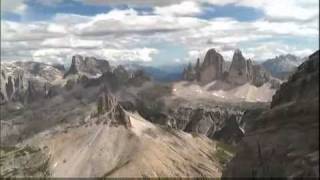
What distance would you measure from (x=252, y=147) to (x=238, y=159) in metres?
3.37

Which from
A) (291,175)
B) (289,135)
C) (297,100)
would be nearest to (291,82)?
(297,100)

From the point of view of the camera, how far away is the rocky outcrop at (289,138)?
9552 cm

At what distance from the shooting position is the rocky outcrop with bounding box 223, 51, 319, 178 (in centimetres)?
9552

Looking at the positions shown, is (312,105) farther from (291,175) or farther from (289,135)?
(291,175)

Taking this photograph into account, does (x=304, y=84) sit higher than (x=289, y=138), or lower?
higher

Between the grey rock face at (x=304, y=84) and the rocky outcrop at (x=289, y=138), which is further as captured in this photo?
the grey rock face at (x=304, y=84)

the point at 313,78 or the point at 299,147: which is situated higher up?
the point at 313,78

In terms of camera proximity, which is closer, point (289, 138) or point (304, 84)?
point (289, 138)

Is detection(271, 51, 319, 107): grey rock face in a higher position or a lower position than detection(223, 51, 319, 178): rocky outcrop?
higher

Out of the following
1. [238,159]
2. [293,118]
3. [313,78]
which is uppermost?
[313,78]

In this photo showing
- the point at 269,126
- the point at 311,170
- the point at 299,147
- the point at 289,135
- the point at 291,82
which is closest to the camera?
the point at 311,170

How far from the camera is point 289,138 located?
104m

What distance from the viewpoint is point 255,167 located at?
10412cm

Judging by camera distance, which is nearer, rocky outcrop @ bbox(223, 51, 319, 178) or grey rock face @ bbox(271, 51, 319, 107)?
rocky outcrop @ bbox(223, 51, 319, 178)
